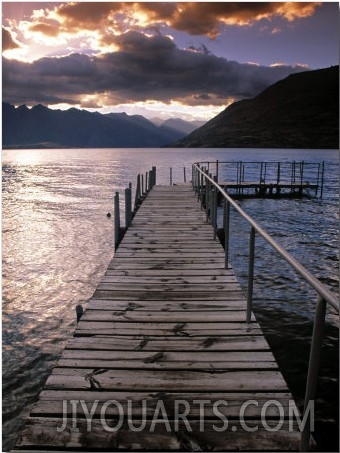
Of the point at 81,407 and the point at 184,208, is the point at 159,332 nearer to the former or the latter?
the point at 81,407

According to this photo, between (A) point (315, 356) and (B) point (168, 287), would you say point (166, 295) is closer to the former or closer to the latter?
(B) point (168, 287)

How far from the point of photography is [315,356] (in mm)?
2236

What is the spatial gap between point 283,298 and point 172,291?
6.20 meters

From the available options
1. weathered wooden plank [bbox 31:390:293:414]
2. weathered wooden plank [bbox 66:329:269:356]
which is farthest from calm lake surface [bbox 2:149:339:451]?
weathered wooden plank [bbox 31:390:293:414]

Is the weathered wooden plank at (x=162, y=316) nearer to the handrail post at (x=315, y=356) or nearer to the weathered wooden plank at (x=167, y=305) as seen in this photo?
the weathered wooden plank at (x=167, y=305)

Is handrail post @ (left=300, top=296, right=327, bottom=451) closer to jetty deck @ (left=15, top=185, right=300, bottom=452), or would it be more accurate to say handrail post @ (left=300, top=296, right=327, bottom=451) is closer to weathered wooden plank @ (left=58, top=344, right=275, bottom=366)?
jetty deck @ (left=15, top=185, right=300, bottom=452)

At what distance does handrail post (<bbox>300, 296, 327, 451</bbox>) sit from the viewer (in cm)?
217

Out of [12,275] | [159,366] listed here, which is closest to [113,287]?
[159,366]

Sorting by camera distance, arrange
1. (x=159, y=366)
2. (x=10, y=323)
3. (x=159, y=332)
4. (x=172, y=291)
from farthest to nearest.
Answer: (x=10, y=323), (x=172, y=291), (x=159, y=332), (x=159, y=366)

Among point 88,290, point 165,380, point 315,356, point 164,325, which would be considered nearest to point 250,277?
point 164,325

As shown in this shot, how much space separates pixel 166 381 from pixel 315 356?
146 centimetres

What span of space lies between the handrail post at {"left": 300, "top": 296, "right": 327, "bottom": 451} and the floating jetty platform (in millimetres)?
22

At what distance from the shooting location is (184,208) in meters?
12.9

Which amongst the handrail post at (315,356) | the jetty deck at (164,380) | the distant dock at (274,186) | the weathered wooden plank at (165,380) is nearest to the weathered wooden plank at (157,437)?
the jetty deck at (164,380)
